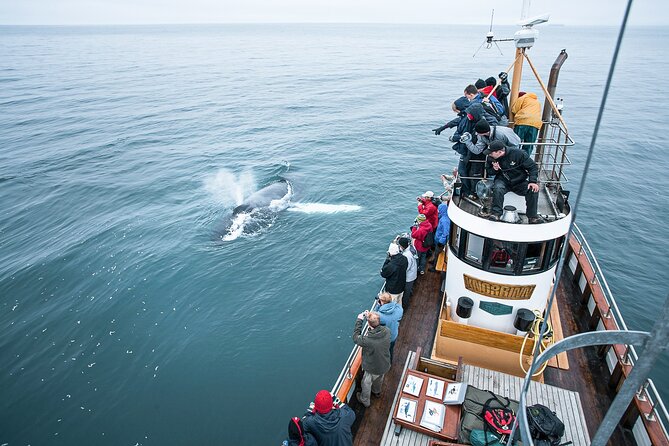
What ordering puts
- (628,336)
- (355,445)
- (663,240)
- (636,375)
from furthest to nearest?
1. (663,240)
2. (355,445)
3. (628,336)
4. (636,375)

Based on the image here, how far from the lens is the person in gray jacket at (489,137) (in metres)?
9.12

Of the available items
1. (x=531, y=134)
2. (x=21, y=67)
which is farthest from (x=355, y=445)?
(x=21, y=67)

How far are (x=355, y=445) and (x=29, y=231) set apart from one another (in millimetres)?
26780

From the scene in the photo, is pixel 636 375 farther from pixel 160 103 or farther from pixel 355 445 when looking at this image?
pixel 160 103

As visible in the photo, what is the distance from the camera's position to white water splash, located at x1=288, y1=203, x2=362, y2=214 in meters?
26.8

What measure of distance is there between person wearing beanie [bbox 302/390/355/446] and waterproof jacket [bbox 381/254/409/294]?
4.39 meters

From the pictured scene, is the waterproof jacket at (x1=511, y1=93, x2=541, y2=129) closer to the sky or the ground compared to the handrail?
closer to the sky

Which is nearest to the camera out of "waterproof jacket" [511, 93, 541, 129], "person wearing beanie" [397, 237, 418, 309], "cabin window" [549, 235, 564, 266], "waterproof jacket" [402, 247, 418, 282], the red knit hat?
the red knit hat

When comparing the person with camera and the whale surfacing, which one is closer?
the person with camera

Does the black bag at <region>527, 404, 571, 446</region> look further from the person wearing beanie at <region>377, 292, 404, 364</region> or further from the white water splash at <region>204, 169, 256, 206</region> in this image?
the white water splash at <region>204, 169, 256, 206</region>

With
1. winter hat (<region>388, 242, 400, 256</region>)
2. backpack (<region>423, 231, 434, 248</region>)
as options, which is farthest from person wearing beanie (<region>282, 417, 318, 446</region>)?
backpack (<region>423, 231, 434, 248</region>)

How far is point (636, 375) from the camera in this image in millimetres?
2703

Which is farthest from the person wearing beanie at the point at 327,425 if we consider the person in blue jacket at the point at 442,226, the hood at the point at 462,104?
the hood at the point at 462,104

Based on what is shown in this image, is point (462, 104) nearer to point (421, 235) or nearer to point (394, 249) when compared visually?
point (421, 235)
